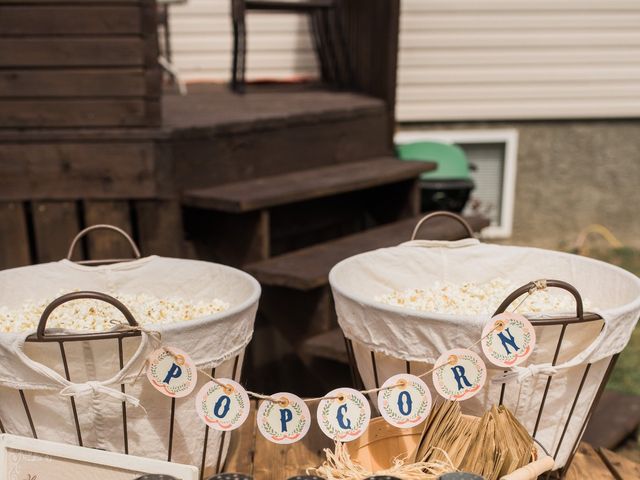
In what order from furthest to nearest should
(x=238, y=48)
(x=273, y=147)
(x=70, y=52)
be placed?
1. (x=238, y=48)
2. (x=273, y=147)
3. (x=70, y=52)

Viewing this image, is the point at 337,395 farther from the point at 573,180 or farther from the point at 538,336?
the point at 573,180

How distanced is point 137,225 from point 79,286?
0.93 meters

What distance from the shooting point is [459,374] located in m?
1.26

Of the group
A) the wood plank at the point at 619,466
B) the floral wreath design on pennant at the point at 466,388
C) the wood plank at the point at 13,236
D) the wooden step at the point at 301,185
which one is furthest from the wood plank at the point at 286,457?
the wood plank at the point at 13,236

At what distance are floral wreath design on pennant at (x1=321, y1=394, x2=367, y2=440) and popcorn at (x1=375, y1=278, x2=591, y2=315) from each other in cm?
27

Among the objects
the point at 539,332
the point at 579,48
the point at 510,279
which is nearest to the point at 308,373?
the point at 510,279

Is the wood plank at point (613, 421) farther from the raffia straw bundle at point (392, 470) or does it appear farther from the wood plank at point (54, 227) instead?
the wood plank at point (54, 227)

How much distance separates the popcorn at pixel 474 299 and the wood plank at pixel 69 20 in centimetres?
136

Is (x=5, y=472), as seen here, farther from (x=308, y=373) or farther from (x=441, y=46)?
(x=441, y=46)

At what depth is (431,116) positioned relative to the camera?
16.8 feet

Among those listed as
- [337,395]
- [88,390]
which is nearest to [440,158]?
[337,395]

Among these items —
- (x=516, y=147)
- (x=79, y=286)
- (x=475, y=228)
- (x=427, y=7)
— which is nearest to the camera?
(x=79, y=286)

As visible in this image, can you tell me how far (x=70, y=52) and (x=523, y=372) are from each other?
186 centimetres

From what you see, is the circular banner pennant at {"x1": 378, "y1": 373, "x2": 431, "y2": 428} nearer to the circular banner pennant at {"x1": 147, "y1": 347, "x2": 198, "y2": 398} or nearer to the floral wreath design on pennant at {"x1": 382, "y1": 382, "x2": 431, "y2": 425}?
the floral wreath design on pennant at {"x1": 382, "y1": 382, "x2": 431, "y2": 425}
